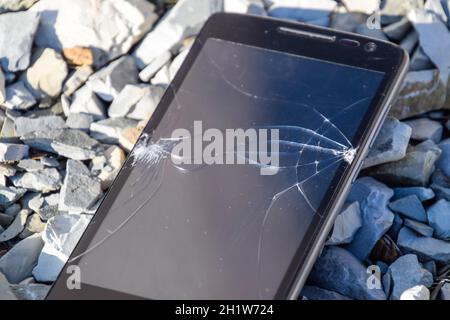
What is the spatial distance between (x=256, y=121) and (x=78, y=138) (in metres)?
0.39

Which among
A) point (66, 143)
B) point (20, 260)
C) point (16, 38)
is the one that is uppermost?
point (16, 38)

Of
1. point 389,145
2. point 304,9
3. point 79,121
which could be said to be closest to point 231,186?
point 389,145

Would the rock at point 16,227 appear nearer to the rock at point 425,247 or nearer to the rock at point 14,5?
the rock at point 14,5

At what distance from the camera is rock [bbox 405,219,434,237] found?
1.56m

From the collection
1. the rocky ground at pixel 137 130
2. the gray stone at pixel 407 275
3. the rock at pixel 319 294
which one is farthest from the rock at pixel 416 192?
the rock at pixel 319 294

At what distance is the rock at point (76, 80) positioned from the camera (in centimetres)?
186

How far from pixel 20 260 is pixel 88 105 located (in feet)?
1.30

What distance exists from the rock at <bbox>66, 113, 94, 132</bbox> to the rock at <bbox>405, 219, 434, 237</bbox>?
26.9 inches

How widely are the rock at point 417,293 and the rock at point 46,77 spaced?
0.87 m

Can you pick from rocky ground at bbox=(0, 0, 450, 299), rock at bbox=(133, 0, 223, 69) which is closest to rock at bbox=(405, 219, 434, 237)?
rocky ground at bbox=(0, 0, 450, 299)

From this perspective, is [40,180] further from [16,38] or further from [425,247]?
[425,247]

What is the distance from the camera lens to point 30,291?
149cm
